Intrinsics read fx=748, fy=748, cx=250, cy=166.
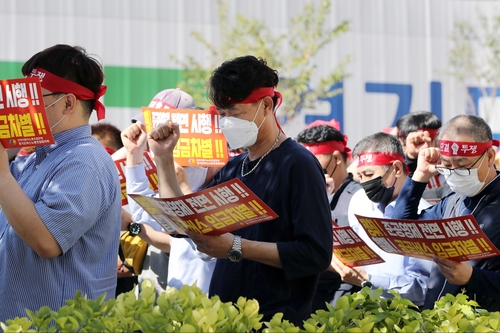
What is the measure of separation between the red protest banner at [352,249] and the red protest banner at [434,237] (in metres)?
0.29

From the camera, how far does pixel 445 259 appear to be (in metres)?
3.21

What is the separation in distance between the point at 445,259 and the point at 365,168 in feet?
5.37

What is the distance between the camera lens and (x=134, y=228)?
4711mm

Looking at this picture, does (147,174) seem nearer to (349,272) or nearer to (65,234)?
(349,272)

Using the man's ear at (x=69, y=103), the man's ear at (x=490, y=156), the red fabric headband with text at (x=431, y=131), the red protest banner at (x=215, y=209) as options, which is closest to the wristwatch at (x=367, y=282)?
the man's ear at (x=490, y=156)

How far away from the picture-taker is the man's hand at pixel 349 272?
Result: 13.8ft

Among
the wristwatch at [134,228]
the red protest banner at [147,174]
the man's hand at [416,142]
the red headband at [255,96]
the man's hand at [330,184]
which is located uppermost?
the red headband at [255,96]

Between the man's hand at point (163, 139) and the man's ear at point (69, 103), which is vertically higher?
the man's ear at point (69, 103)

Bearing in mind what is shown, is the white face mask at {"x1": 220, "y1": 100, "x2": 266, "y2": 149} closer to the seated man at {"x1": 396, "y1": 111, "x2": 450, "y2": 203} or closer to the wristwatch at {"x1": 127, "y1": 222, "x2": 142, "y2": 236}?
the wristwatch at {"x1": 127, "y1": 222, "x2": 142, "y2": 236}

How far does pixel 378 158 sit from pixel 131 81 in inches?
611

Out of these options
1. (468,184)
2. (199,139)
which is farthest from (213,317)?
(199,139)

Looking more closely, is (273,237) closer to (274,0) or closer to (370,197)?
(370,197)

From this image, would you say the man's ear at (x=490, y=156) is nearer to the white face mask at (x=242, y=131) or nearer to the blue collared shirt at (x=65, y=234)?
the white face mask at (x=242, y=131)

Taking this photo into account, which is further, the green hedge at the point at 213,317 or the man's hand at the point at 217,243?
the man's hand at the point at 217,243
